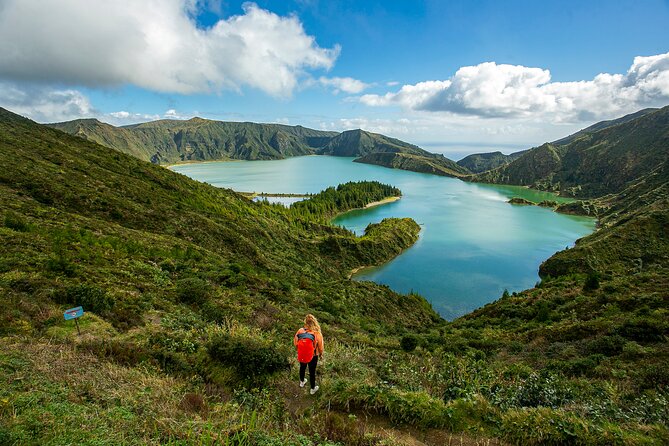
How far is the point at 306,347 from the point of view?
946cm

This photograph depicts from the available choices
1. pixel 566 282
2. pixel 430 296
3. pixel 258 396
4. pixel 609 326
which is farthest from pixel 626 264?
pixel 258 396

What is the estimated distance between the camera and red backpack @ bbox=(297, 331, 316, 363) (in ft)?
30.7

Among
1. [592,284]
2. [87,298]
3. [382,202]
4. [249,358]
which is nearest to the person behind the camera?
[249,358]

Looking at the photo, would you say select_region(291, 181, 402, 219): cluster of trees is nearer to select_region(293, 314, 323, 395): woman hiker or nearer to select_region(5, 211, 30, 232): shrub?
select_region(5, 211, 30, 232): shrub

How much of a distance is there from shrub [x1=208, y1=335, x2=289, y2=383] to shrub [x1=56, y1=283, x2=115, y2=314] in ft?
18.6

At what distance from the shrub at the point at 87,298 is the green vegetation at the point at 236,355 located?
0.07m

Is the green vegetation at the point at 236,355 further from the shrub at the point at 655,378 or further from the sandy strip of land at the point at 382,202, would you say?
the sandy strip of land at the point at 382,202

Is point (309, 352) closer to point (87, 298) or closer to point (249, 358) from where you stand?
point (249, 358)

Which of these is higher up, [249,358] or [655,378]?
[249,358]

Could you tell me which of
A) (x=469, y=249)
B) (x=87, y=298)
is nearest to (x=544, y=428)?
(x=87, y=298)

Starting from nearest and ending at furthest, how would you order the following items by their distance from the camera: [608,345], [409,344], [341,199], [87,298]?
1. [87,298]
2. [608,345]
3. [409,344]
4. [341,199]

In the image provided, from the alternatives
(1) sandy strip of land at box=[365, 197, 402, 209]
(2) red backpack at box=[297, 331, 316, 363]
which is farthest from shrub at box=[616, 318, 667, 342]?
(1) sandy strip of land at box=[365, 197, 402, 209]

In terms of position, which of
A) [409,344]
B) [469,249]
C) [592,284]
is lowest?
[469,249]

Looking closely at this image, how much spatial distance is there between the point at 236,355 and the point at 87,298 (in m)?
7.54
